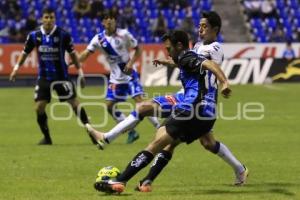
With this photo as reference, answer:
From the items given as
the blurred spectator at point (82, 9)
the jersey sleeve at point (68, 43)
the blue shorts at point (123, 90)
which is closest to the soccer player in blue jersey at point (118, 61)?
the blue shorts at point (123, 90)

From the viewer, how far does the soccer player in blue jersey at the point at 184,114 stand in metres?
8.30

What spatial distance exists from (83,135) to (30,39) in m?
2.73

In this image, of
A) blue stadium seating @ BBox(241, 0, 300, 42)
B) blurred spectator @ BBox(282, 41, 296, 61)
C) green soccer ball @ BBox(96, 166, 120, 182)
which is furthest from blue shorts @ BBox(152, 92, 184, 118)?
blue stadium seating @ BBox(241, 0, 300, 42)

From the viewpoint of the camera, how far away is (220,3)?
3759cm

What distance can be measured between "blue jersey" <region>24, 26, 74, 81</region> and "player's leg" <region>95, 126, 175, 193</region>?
583 centimetres

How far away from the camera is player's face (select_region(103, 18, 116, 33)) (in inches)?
544

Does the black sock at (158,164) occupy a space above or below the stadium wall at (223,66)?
above

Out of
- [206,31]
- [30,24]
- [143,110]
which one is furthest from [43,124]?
[30,24]

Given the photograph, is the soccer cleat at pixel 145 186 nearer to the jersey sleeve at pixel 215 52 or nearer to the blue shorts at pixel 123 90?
the jersey sleeve at pixel 215 52

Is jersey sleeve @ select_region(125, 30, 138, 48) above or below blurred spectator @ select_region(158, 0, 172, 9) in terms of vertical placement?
below

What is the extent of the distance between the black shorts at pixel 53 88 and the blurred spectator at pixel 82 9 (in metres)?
20.5

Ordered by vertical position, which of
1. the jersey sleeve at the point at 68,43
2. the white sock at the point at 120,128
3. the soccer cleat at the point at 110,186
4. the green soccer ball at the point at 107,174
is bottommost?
the soccer cleat at the point at 110,186

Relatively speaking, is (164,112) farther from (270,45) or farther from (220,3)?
(220,3)

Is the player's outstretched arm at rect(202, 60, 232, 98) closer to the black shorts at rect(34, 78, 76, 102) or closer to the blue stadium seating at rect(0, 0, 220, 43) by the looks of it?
the black shorts at rect(34, 78, 76, 102)
